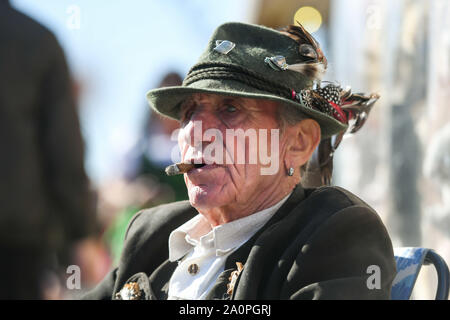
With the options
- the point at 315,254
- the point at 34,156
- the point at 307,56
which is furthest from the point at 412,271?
the point at 34,156

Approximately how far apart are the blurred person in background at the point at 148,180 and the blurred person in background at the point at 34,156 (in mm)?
1756

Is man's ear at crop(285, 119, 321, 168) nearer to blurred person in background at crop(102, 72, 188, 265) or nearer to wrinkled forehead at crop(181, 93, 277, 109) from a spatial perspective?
wrinkled forehead at crop(181, 93, 277, 109)

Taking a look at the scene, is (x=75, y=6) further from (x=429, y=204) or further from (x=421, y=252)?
(x=429, y=204)

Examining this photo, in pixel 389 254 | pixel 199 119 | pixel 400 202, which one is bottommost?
pixel 400 202

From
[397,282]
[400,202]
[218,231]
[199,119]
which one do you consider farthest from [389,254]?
[400,202]

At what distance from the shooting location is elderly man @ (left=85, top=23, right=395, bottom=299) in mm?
2652

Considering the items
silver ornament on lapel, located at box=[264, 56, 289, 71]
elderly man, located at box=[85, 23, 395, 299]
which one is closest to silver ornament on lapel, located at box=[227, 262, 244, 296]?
A: elderly man, located at box=[85, 23, 395, 299]

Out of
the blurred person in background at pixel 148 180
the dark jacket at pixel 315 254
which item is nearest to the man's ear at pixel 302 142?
the dark jacket at pixel 315 254

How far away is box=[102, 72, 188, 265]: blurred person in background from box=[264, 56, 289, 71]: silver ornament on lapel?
2577mm

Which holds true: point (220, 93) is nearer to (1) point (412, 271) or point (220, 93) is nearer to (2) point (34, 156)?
(1) point (412, 271)

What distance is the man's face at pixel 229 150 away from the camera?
2887mm

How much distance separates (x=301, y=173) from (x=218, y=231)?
574mm

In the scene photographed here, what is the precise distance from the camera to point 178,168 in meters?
2.87

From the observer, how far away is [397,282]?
2.86 meters
